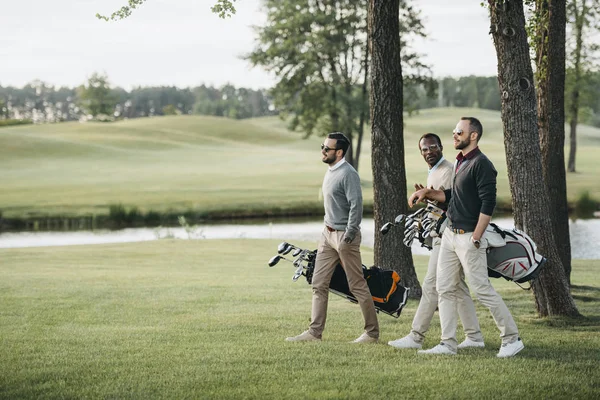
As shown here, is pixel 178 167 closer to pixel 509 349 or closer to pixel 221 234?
pixel 221 234

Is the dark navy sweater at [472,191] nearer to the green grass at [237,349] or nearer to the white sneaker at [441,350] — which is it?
the white sneaker at [441,350]

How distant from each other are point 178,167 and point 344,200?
66.5 m

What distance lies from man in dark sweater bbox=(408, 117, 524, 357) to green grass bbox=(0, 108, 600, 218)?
3631 centimetres

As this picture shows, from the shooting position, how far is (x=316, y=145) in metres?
106

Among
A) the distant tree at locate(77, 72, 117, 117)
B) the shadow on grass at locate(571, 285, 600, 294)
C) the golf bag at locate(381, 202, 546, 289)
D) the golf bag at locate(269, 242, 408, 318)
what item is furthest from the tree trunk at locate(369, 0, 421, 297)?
the distant tree at locate(77, 72, 117, 117)

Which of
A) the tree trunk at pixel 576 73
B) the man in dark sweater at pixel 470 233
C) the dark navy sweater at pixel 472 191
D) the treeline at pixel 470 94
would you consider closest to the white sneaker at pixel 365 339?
the man in dark sweater at pixel 470 233

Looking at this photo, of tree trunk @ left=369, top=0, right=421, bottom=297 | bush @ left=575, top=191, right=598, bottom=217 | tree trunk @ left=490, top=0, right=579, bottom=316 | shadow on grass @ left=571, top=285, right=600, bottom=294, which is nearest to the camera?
tree trunk @ left=490, top=0, right=579, bottom=316

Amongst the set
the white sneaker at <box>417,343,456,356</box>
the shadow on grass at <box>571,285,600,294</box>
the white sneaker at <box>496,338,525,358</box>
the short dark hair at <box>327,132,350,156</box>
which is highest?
the short dark hair at <box>327,132,350,156</box>

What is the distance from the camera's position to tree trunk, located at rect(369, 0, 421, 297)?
467 inches

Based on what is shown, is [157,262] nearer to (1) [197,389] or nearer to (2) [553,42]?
(2) [553,42]

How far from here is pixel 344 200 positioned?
28.1 ft

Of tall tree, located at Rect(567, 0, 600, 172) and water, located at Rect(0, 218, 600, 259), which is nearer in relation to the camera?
water, located at Rect(0, 218, 600, 259)

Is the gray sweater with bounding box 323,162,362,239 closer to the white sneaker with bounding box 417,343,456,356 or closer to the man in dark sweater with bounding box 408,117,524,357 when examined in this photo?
the man in dark sweater with bounding box 408,117,524,357

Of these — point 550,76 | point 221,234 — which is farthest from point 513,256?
point 221,234
